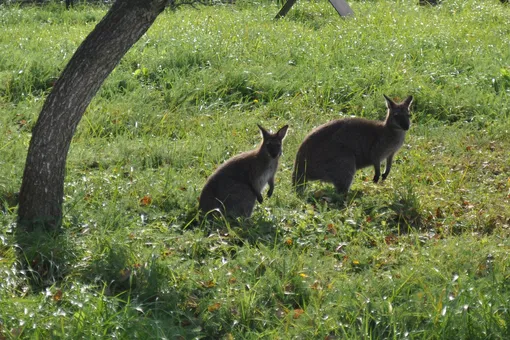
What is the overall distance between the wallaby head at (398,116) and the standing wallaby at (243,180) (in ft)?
4.31

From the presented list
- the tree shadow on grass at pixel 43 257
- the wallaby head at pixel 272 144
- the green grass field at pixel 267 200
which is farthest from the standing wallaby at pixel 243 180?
the tree shadow on grass at pixel 43 257

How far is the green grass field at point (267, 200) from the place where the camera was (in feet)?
17.5

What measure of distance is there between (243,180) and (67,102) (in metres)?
1.80

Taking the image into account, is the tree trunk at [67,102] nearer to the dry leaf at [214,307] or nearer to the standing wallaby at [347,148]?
the dry leaf at [214,307]

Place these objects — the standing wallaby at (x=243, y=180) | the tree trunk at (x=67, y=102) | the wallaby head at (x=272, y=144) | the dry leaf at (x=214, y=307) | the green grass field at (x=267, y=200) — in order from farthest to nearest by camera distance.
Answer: the wallaby head at (x=272, y=144)
the standing wallaby at (x=243, y=180)
the tree trunk at (x=67, y=102)
the dry leaf at (x=214, y=307)
the green grass field at (x=267, y=200)

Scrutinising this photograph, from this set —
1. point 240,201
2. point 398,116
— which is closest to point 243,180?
point 240,201

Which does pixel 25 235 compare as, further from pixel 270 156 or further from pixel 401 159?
pixel 401 159

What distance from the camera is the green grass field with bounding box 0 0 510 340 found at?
5.33 meters

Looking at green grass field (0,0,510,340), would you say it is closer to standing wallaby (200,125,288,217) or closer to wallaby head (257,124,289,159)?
standing wallaby (200,125,288,217)

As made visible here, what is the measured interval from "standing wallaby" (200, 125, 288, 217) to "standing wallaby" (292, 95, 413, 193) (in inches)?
18.5

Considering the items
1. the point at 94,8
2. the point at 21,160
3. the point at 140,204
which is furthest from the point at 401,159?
the point at 94,8

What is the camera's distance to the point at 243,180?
7402 mm

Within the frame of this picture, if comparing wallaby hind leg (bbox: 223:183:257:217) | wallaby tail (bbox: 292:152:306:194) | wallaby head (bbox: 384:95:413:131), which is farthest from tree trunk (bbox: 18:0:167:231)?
wallaby head (bbox: 384:95:413:131)

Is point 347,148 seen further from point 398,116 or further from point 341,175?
point 398,116
